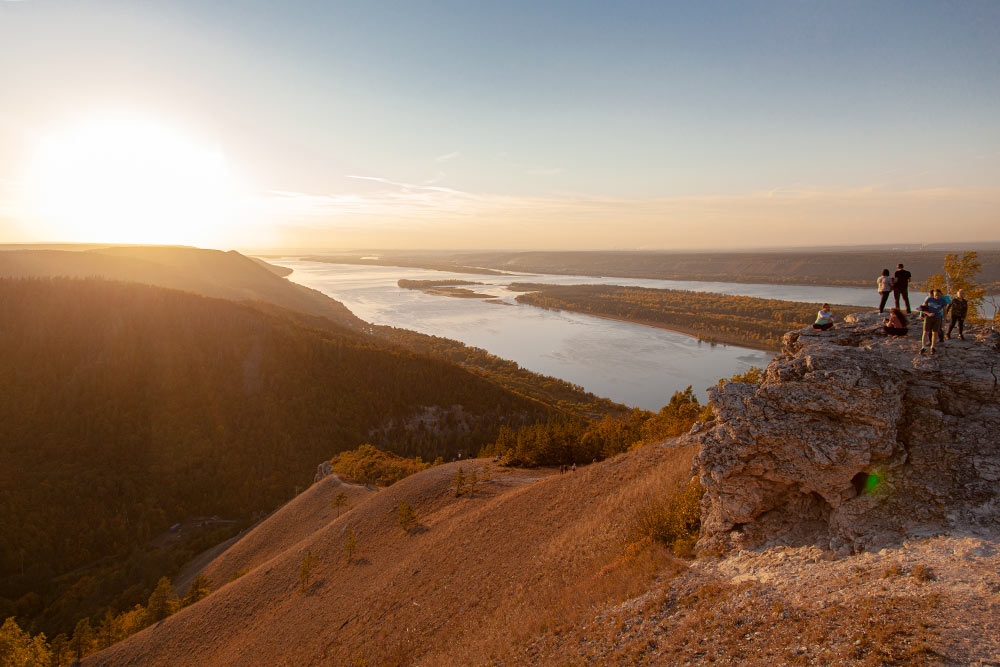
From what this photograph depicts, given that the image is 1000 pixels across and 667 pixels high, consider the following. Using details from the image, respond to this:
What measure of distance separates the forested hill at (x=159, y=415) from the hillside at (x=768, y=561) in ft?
75.2

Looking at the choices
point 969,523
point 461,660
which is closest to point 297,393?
point 461,660

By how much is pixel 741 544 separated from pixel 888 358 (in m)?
5.54

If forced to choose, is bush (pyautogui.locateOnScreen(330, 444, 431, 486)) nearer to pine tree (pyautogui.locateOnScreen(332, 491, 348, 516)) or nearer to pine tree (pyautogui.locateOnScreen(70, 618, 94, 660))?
pine tree (pyautogui.locateOnScreen(332, 491, 348, 516))

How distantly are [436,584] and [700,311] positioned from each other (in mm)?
130096

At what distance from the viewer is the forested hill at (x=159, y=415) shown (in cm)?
3072

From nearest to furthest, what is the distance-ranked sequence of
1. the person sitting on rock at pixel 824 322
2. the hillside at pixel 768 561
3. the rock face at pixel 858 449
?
the hillside at pixel 768 561 → the rock face at pixel 858 449 → the person sitting on rock at pixel 824 322

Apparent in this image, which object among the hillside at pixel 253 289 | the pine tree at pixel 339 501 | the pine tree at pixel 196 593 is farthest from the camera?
the hillside at pixel 253 289

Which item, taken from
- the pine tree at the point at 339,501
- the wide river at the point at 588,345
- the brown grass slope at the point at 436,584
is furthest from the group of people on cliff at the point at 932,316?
the wide river at the point at 588,345

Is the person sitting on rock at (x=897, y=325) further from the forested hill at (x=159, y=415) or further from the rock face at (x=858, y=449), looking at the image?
the forested hill at (x=159, y=415)

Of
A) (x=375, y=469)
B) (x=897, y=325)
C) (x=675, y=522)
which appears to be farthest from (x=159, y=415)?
(x=897, y=325)

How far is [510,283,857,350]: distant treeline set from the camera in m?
95.9

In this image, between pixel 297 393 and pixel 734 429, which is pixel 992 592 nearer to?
pixel 734 429

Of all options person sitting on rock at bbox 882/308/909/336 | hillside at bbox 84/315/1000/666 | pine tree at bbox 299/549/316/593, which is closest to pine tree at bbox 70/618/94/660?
hillside at bbox 84/315/1000/666

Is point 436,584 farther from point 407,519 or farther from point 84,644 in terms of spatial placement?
point 84,644
